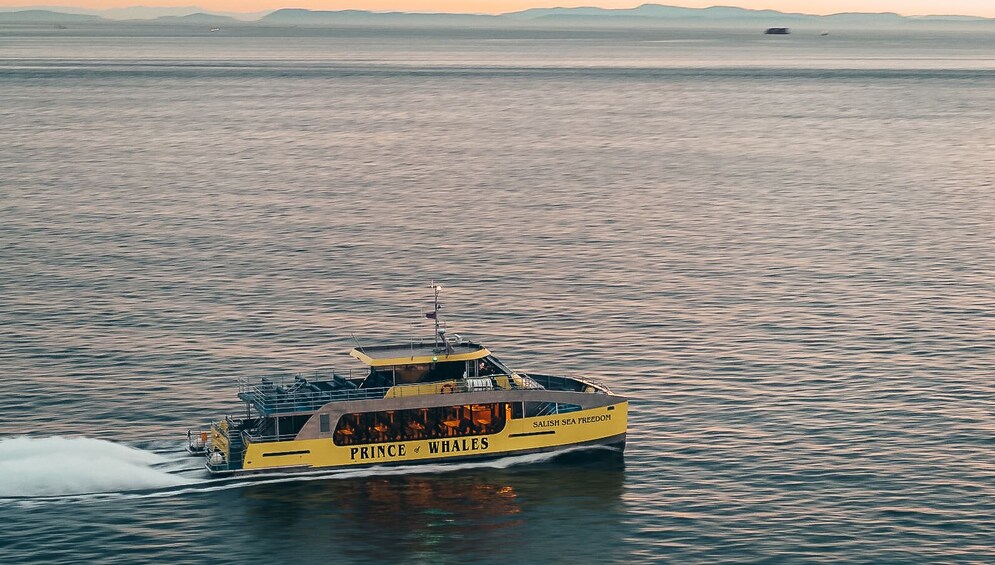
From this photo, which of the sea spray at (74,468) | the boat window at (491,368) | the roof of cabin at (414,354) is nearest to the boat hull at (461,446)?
the boat window at (491,368)

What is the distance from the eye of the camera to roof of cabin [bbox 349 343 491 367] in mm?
62500

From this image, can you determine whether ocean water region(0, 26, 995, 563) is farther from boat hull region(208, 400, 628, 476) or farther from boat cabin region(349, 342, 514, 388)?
boat cabin region(349, 342, 514, 388)

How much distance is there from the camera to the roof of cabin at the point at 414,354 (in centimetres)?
6250

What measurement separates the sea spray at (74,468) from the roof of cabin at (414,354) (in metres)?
9.72

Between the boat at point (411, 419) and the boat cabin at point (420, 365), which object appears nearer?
the boat at point (411, 419)

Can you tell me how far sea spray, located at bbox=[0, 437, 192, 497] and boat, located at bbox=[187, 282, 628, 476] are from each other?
8.27 feet

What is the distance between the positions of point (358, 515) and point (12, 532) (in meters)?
13.6

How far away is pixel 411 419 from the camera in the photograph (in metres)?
62.2

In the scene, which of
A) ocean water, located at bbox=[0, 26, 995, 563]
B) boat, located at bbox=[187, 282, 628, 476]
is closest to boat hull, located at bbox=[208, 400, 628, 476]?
boat, located at bbox=[187, 282, 628, 476]

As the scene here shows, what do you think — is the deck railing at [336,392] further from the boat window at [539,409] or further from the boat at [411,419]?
the boat window at [539,409]

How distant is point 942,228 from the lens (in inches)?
5354

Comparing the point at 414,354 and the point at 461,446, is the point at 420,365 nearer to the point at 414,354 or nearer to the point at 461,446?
the point at 414,354

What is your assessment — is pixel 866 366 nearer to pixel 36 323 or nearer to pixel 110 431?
pixel 110 431

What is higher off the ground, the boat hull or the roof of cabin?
the roof of cabin
